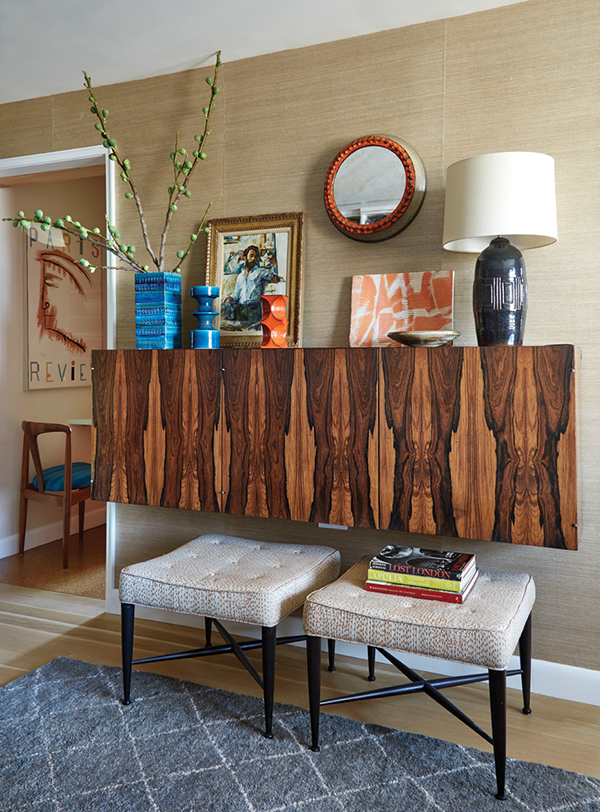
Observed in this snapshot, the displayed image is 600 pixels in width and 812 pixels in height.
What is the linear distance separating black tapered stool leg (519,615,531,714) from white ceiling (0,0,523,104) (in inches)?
82.0

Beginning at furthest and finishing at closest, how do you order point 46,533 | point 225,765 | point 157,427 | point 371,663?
point 46,533, point 157,427, point 371,663, point 225,765

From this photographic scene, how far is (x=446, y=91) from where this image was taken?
2275 mm

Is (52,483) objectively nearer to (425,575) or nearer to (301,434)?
(301,434)

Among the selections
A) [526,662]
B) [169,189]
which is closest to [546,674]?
[526,662]

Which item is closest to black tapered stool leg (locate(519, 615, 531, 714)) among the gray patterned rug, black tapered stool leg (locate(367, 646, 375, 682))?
the gray patterned rug

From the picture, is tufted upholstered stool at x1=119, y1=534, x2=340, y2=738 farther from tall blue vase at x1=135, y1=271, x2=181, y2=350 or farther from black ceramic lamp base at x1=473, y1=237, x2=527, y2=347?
black ceramic lamp base at x1=473, y1=237, x2=527, y2=347

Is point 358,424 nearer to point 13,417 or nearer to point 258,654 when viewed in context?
point 258,654

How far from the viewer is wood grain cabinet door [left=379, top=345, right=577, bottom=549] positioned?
72.1 inches

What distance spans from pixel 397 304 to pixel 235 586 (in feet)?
3.76

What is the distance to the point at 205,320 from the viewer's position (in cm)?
247

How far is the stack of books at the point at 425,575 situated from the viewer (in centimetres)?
179

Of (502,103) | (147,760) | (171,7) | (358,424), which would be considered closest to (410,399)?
(358,424)

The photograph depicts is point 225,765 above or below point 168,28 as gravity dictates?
below

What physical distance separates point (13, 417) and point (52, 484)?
0.54m
